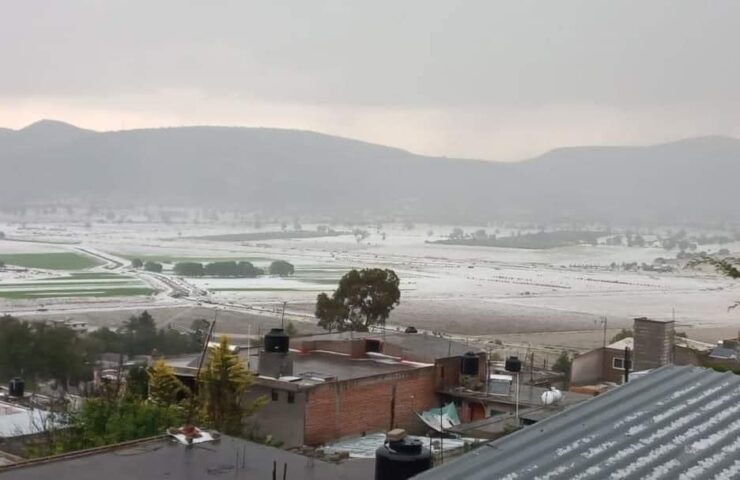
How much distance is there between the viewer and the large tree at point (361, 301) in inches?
1503

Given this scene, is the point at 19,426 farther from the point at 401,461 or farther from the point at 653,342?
the point at 401,461

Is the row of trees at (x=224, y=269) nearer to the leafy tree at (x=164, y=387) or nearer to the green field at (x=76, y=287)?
the green field at (x=76, y=287)

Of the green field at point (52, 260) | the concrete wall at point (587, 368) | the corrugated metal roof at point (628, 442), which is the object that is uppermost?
the corrugated metal roof at point (628, 442)

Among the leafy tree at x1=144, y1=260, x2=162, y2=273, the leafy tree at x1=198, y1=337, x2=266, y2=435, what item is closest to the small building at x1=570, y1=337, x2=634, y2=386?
the leafy tree at x1=198, y1=337, x2=266, y2=435

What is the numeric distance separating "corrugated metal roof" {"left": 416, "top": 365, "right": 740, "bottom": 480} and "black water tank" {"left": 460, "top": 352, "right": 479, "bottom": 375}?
13.1m

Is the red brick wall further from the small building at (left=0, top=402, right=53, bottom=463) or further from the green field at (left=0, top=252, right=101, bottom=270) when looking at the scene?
the green field at (left=0, top=252, right=101, bottom=270)

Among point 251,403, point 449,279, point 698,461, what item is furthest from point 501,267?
point 698,461

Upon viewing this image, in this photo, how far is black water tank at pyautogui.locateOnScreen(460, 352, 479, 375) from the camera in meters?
19.8

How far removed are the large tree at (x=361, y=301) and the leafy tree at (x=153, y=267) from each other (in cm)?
5461

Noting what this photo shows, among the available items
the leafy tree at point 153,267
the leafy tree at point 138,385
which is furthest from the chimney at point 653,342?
the leafy tree at point 153,267

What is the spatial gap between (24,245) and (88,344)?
95.0 m

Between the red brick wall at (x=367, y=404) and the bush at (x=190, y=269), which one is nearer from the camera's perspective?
the red brick wall at (x=367, y=404)

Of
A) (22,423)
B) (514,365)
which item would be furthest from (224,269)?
(22,423)

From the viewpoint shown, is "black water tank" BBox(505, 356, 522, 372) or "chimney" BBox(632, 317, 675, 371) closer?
"chimney" BBox(632, 317, 675, 371)
